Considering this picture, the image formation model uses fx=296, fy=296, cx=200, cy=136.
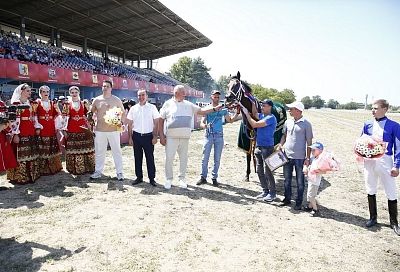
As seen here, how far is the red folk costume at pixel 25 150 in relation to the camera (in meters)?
5.96

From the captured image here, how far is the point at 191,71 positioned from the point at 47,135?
279ft

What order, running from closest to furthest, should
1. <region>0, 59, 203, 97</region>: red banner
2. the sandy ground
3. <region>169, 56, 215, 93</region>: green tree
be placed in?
the sandy ground → <region>0, 59, 203, 97</region>: red banner → <region>169, 56, 215, 93</region>: green tree

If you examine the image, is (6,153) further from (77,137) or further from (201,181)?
(201,181)

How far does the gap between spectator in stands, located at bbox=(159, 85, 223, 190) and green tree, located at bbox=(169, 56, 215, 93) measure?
83.8 metres

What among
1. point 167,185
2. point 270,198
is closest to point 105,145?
point 167,185

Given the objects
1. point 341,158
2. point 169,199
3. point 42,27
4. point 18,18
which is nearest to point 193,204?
point 169,199

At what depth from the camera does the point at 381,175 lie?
14.7 ft

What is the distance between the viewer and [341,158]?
34.6 ft

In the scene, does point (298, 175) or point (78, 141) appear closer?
point (298, 175)

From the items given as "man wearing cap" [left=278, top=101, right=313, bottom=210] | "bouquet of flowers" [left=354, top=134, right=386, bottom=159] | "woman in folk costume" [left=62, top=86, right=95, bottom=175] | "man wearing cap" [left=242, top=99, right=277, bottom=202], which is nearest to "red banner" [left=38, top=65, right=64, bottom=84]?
"woman in folk costume" [left=62, top=86, right=95, bottom=175]

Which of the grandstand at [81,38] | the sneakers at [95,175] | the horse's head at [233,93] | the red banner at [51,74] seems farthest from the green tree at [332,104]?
the sneakers at [95,175]

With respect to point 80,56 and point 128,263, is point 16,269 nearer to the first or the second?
point 128,263

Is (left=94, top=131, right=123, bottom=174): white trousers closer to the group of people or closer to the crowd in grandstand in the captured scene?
the group of people

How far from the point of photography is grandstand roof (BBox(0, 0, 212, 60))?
2383 centimetres
